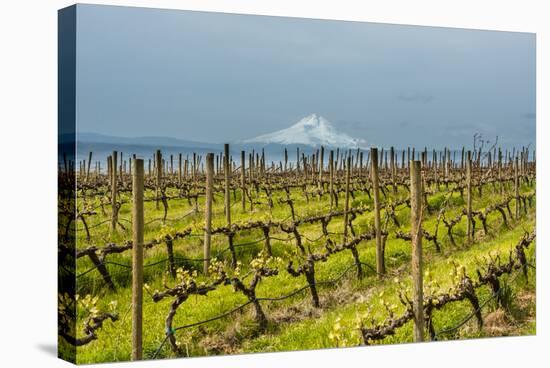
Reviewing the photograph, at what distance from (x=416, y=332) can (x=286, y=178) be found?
6.50 feet

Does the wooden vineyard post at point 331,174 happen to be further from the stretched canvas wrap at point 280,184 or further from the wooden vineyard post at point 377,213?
the wooden vineyard post at point 377,213

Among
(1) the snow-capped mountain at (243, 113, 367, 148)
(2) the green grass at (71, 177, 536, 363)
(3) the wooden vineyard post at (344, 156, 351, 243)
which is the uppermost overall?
(1) the snow-capped mountain at (243, 113, 367, 148)

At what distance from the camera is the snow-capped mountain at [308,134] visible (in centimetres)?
803

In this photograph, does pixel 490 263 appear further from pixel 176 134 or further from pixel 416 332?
pixel 176 134

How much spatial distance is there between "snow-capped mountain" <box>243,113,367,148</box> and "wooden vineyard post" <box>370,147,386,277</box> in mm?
350

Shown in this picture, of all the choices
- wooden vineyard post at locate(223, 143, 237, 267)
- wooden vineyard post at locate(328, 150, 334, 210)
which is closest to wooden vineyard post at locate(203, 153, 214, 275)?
wooden vineyard post at locate(223, 143, 237, 267)

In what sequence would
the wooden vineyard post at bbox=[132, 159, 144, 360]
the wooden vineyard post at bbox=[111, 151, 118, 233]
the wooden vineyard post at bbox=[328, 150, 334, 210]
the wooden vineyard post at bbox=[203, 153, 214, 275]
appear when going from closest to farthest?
the wooden vineyard post at bbox=[132, 159, 144, 360], the wooden vineyard post at bbox=[111, 151, 118, 233], the wooden vineyard post at bbox=[203, 153, 214, 275], the wooden vineyard post at bbox=[328, 150, 334, 210]

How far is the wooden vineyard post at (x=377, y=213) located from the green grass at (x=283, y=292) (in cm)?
7

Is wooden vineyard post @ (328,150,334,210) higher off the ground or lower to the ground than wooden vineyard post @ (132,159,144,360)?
higher

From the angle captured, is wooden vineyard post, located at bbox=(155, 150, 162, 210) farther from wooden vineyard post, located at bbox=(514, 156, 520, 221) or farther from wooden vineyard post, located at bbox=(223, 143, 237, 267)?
wooden vineyard post, located at bbox=(514, 156, 520, 221)

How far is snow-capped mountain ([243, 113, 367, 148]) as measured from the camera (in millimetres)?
8031

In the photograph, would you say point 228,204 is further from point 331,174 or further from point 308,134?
point 331,174

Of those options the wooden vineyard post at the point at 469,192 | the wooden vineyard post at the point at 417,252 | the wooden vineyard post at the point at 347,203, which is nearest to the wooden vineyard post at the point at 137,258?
the wooden vineyard post at the point at 347,203

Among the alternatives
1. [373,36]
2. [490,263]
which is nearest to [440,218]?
[490,263]
